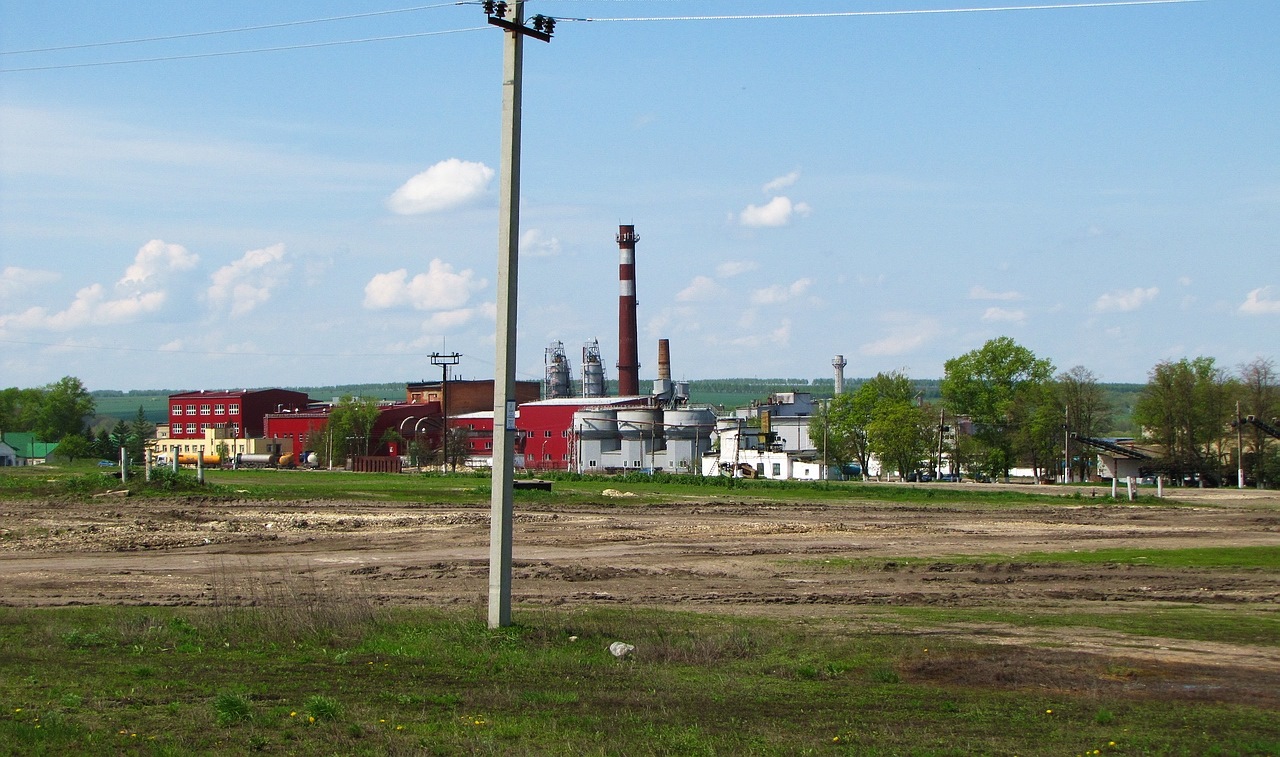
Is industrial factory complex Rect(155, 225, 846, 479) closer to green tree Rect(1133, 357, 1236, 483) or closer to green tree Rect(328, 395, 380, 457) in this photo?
green tree Rect(328, 395, 380, 457)

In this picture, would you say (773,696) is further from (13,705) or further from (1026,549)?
(1026,549)

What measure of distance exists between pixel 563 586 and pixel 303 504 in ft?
94.0

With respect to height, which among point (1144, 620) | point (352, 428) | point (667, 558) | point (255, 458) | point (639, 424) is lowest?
point (667, 558)

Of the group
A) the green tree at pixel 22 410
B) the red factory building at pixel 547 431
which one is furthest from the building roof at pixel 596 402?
the green tree at pixel 22 410

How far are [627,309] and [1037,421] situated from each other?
132ft

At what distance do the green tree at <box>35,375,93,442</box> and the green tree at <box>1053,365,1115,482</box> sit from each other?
12083 centimetres

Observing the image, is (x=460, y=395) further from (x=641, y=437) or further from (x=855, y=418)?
(x=855, y=418)

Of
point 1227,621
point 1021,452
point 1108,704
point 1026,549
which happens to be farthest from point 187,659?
point 1021,452

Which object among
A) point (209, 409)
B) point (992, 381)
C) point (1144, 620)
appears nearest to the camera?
point (1144, 620)

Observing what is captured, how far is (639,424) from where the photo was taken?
11138cm

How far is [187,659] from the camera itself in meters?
13.6

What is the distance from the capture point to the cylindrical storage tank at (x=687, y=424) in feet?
367

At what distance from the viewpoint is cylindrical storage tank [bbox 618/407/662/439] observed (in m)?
111

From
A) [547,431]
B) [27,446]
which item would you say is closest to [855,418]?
[547,431]
